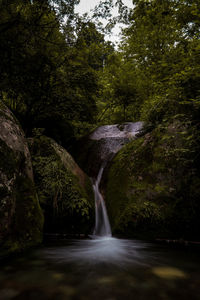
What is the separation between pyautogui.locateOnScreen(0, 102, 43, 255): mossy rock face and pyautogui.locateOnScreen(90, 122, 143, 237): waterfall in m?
2.02

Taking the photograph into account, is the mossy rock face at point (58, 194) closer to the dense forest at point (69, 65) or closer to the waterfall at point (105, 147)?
the waterfall at point (105, 147)

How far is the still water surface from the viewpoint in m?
1.38

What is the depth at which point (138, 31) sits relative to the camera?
938 centimetres

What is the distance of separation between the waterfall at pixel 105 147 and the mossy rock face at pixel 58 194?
0.96 feet

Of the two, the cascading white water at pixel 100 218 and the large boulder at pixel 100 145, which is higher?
the large boulder at pixel 100 145

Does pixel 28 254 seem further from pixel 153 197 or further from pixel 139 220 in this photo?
pixel 153 197

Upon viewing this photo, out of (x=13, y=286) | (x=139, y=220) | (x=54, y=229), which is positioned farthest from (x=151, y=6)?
(x=13, y=286)

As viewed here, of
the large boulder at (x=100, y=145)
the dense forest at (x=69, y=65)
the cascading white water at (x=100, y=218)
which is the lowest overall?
the cascading white water at (x=100, y=218)

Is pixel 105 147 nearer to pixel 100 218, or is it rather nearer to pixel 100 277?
pixel 100 218

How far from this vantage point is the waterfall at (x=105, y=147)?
15.2ft

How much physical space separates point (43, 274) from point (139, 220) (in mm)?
2489

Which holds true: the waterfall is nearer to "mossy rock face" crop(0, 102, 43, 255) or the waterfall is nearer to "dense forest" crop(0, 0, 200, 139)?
"dense forest" crop(0, 0, 200, 139)

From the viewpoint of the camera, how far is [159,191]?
3.94 meters

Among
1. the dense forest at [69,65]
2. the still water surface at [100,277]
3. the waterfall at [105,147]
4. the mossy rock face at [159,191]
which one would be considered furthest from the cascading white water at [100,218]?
the dense forest at [69,65]
